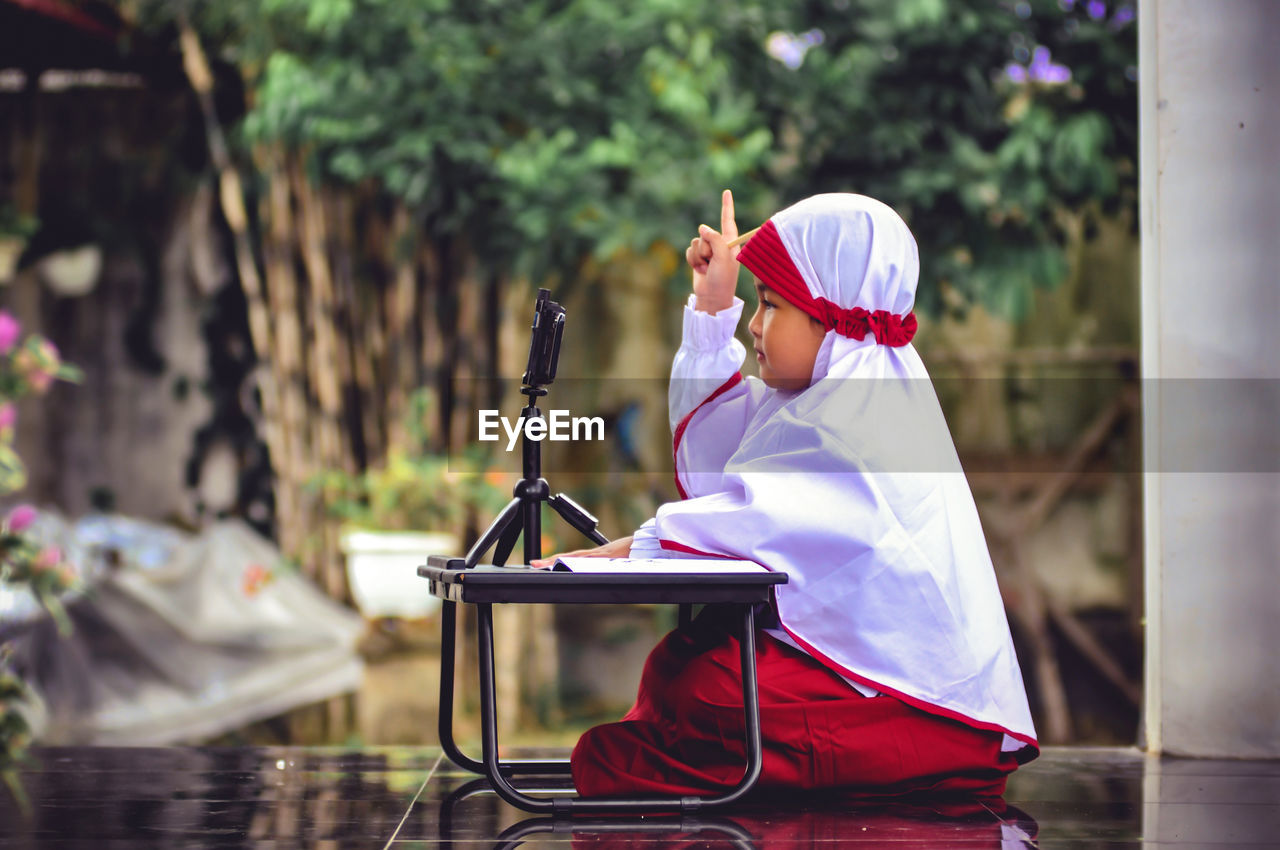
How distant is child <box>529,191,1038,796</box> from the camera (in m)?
1.63

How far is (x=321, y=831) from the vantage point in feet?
5.38

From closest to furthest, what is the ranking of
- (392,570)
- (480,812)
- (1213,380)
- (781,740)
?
1. (781,740)
2. (480,812)
3. (1213,380)
4. (392,570)

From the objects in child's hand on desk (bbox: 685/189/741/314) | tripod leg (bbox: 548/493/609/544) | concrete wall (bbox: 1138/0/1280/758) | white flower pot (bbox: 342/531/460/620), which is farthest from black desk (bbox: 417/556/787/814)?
white flower pot (bbox: 342/531/460/620)

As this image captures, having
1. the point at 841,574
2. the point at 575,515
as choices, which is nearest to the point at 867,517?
the point at 841,574

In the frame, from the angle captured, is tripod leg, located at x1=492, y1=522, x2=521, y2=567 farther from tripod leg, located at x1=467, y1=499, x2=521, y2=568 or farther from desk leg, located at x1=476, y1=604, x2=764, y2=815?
desk leg, located at x1=476, y1=604, x2=764, y2=815

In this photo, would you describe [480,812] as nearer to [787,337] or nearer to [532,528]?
[532,528]

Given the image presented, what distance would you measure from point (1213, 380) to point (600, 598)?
4.49 ft

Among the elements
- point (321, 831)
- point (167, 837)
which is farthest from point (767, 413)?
point (167, 837)

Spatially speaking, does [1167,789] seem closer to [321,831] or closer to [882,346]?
[882,346]

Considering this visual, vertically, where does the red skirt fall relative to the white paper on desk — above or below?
below

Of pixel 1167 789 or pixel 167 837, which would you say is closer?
pixel 167 837

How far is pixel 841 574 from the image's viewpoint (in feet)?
5.35

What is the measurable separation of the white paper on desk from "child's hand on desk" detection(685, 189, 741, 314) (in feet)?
1.41

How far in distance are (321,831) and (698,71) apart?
3.10 metres
